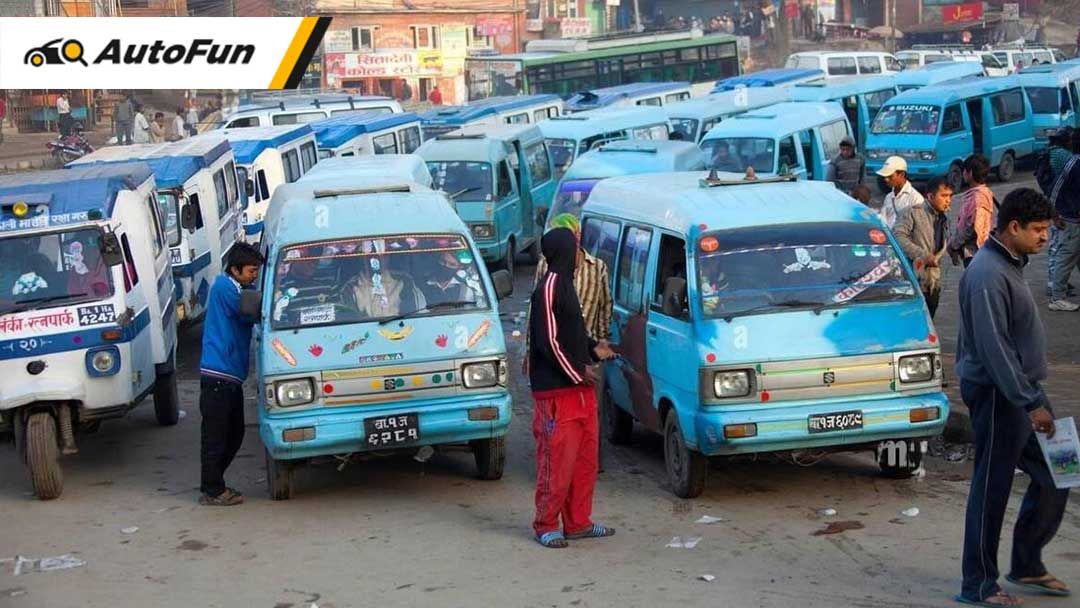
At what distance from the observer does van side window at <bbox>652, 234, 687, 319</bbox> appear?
32.2 ft

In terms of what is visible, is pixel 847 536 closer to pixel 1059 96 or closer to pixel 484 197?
pixel 484 197

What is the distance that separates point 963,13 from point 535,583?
78172mm

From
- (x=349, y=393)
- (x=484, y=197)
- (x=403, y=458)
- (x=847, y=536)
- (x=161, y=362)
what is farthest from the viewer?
(x=484, y=197)

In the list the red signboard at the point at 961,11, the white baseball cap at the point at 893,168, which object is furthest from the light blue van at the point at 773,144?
the red signboard at the point at 961,11

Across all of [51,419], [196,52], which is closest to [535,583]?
[51,419]

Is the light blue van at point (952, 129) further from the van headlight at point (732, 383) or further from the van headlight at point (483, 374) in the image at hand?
the van headlight at point (732, 383)

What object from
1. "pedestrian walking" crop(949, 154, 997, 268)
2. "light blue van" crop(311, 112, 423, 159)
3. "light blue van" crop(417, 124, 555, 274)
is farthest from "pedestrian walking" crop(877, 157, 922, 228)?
"light blue van" crop(311, 112, 423, 159)

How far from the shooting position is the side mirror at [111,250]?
10.7 metres

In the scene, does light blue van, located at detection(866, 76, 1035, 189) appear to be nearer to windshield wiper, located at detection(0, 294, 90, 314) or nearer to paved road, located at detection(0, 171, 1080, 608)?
paved road, located at detection(0, 171, 1080, 608)

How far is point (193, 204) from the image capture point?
18.6m

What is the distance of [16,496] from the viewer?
1052cm

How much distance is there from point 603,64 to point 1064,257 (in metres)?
31.1

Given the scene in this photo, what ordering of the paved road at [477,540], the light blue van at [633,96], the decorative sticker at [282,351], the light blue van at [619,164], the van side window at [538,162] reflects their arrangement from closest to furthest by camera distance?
the paved road at [477,540] < the decorative sticker at [282,351] < the light blue van at [619,164] < the van side window at [538,162] < the light blue van at [633,96]

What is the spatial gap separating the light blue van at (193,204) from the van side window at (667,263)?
24.4ft
